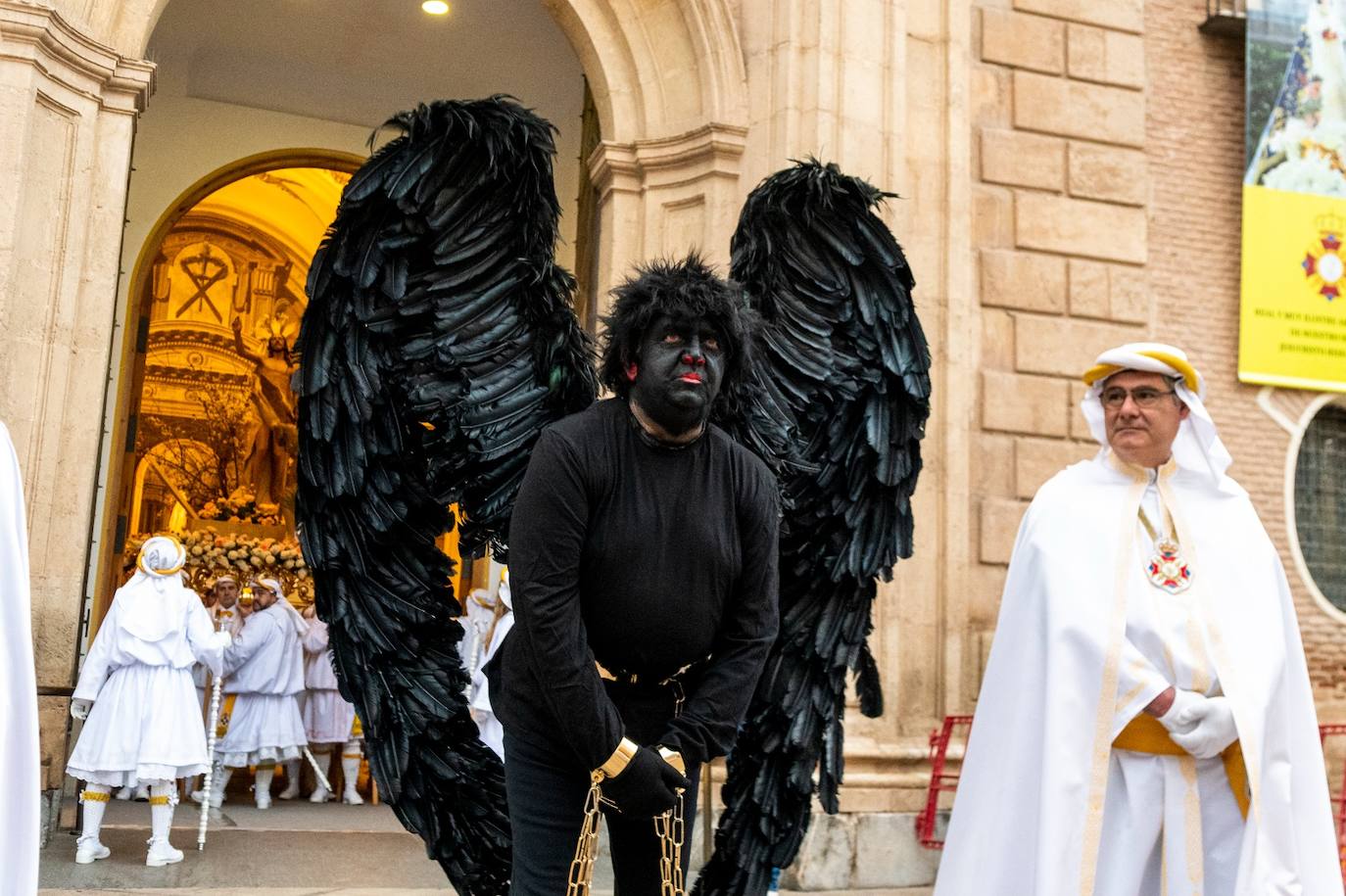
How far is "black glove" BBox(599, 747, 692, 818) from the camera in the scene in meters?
2.75

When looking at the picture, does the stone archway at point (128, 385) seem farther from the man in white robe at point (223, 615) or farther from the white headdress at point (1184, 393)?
the white headdress at point (1184, 393)

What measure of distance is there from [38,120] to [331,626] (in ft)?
16.7

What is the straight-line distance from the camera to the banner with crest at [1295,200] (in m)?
10.6

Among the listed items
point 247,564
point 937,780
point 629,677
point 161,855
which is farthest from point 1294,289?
point 247,564

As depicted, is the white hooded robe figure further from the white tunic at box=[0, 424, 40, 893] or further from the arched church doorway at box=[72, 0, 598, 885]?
the white tunic at box=[0, 424, 40, 893]

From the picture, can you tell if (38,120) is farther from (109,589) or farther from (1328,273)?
(1328,273)

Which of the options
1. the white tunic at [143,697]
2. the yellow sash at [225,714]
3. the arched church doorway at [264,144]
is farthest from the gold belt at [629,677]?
the yellow sash at [225,714]

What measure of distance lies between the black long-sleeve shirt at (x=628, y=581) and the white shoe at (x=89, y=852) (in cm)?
523

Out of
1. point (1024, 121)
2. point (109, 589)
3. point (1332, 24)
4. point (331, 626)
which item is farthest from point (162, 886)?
point (1332, 24)

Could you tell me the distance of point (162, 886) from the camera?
694 cm

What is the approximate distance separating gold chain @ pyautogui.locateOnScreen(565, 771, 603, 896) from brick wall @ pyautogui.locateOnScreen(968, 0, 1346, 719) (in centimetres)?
644

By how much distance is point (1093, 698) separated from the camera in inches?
151

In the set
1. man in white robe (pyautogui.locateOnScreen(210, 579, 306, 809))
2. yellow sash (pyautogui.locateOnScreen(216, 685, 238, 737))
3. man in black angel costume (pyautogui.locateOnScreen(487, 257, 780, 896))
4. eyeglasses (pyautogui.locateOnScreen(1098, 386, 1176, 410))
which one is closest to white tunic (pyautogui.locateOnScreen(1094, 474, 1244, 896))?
eyeglasses (pyautogui.locateOnScreen(1098, 386, 1176, 410))

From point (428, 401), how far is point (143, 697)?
17.4 ft
